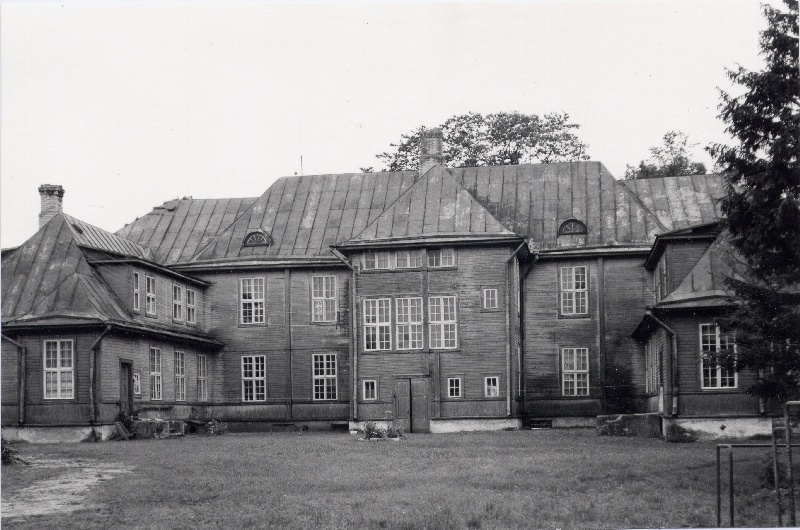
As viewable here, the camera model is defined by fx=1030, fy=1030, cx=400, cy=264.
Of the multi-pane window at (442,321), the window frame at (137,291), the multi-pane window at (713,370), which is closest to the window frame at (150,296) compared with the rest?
the window frame at (137,291)

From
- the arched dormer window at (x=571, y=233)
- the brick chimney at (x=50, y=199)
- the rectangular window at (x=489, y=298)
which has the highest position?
the brick chimney at (x=50, y=199)

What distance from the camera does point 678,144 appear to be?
53.8m

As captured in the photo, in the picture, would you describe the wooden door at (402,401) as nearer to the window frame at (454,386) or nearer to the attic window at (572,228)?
the window frame at (454,386)

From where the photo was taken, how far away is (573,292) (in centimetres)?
4216

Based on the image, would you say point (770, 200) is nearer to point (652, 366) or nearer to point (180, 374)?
point (652, 366)

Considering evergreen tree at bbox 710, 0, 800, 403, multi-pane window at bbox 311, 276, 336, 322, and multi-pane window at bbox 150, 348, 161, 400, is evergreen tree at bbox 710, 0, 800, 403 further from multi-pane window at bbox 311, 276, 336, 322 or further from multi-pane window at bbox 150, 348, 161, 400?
multi-pane window at bbox 311, 276, 336, 322

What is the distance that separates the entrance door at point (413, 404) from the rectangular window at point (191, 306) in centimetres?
939

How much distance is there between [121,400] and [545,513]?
2168cm

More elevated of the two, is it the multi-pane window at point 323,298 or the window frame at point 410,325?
the multi-pane window at point 323,298

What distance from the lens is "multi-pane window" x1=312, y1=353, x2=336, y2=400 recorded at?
43344 millimetres

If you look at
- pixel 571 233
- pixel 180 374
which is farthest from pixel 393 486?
pixel 571 233

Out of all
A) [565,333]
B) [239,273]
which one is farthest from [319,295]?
[565,333]

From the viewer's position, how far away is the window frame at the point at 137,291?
37.0 meters

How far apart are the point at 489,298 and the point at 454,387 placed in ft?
12.0
